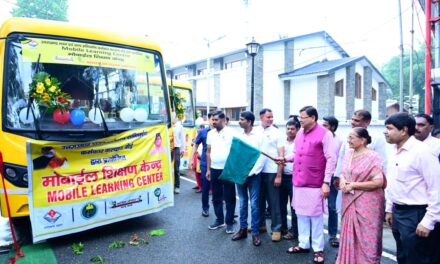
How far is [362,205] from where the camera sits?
315cm

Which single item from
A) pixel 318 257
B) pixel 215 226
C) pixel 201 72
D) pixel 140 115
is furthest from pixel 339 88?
pixel 318 257

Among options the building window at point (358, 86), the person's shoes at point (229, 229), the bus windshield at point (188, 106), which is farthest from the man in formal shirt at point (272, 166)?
the building window at point (358, 86)

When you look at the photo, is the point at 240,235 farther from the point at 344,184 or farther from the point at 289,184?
the point at 344,184

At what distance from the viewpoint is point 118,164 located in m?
4.58

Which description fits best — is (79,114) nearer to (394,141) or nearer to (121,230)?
(121,230)

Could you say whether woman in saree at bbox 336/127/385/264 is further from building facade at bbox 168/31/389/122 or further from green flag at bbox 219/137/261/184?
building facade at bbox 168/31/389/122

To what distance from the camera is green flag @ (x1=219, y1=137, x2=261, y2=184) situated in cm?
425

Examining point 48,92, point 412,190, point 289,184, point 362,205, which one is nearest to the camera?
point 412,190

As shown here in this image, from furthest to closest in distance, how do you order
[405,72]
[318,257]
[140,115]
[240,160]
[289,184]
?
[405,72] < [140,115] < [289,184] < [240,160] < [318,257]

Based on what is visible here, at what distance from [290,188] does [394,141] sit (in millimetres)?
1990

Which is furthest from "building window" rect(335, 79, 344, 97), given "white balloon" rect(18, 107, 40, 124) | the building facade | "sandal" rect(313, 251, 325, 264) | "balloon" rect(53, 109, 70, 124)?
"white balloon" rect(18, 107, 40, 124)

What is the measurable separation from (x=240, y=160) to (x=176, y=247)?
4.53 ft

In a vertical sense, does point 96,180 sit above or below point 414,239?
above

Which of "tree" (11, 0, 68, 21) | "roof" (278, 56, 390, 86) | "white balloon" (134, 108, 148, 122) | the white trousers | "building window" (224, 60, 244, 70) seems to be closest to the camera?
the white trousers
